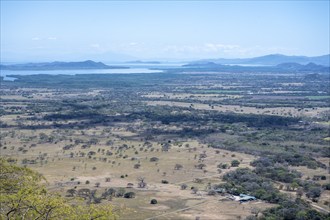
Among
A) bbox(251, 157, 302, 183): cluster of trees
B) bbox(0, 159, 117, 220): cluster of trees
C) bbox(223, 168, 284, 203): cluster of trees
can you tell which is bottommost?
bbox(251, 157, 302, 183): cluster of trees

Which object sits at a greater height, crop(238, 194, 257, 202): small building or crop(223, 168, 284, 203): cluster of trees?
crop(223, 168, 284, 203): cluster of trees

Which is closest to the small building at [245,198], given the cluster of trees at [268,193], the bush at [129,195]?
the cluster of trees at [268,193]

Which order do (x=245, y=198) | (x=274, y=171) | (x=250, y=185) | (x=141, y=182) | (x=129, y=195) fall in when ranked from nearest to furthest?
(x=245, y=198)
(x=129, y=195)
(x=250, y=185)
(x=141, y=182)
(x=274, y=171)

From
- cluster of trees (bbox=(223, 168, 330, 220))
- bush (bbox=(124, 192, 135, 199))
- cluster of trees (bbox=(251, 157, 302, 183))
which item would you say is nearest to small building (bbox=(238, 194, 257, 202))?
cluster of trees (bbox=(223, 168, 330, 220))

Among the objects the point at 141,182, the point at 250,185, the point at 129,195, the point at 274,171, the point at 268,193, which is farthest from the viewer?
the point at 274,171

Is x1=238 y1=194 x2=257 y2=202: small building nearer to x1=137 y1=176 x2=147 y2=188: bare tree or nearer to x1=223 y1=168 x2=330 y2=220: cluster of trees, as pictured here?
x1=223 y1=168 x2=330 y2=220: cluster of trees

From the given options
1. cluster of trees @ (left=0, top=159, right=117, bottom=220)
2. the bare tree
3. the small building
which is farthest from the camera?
the bare tree

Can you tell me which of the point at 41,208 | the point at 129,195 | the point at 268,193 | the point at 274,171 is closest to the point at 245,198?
the point at 268,193

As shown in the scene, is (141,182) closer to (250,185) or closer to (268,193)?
(250,185)

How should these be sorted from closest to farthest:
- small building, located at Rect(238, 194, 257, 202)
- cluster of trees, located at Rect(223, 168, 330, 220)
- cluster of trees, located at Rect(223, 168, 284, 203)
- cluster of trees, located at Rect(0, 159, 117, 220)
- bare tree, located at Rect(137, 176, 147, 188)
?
cluster of trees, located at Rect(0, 159, 117, 220), cluster of trees, located at Rect(223, 168, 330, 220), small building, located at Rect(238, 194, 257, 202), cluster of trees, located at Rect(223, 168, 284, 203), bare tree, located at Rect(137, 176, 147, 188)

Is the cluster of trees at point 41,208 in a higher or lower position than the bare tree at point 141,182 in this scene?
higher

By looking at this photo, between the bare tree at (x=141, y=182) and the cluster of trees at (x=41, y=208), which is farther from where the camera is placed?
the bare tree at (x=141, y=182)

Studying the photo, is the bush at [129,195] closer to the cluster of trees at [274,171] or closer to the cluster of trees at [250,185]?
the cluster of trees at [250,185]

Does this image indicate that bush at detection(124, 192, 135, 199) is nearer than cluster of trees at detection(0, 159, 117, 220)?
No
